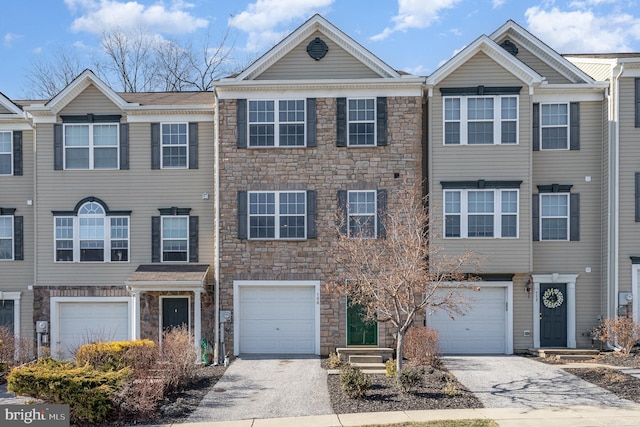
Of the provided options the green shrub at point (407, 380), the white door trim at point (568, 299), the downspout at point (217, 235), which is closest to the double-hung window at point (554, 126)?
the white door trim at point (568, 299)

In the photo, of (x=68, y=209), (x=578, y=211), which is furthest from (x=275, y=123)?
(x=578, y=211)

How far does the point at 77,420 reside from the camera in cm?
1148

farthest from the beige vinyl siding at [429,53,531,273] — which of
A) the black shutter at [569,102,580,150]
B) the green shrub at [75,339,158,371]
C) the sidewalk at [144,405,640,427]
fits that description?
the green shrub at [75,339,158,371]

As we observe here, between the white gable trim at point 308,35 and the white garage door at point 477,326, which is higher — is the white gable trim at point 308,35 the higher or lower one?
the higher one

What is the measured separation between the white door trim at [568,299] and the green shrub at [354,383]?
25.2 feet

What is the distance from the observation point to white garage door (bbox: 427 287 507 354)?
18250 mm

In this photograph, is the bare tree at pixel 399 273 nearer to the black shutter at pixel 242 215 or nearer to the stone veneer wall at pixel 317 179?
the stone veneer wall at pixel 317 179

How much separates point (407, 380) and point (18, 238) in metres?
14.0

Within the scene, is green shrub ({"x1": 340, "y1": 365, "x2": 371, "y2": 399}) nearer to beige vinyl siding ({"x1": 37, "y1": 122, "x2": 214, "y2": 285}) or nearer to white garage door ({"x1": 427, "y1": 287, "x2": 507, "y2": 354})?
white garage door ({"x1": 427, "y1": 287, "x2": 507, "y2": 354})

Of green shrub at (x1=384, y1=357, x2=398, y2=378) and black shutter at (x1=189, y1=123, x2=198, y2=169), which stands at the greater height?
black shutter at (x1=189, y1=123, x2=198, y2=169)

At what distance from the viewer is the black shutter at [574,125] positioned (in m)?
18.5

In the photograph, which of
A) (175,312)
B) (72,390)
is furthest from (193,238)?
(72,390)

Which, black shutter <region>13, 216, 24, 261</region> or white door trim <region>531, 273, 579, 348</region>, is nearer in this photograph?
white door trim <region>531, 273, 579, 348</region>

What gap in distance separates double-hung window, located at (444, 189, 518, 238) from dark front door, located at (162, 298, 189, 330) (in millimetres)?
8570
